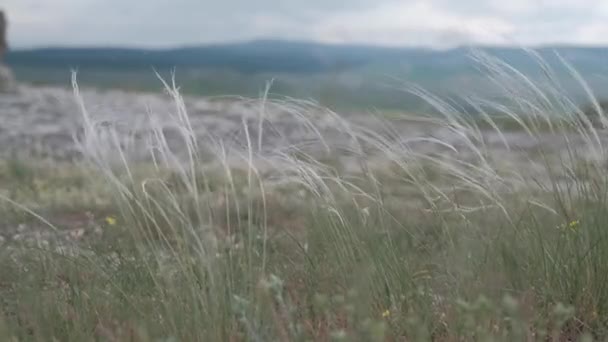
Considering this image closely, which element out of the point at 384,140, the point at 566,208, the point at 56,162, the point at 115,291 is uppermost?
the point at 384,140

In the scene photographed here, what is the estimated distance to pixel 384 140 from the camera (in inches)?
144

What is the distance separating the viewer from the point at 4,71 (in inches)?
Result: 941

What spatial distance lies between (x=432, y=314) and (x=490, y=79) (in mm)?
1040

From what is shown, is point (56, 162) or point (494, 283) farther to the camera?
point (56, 162)

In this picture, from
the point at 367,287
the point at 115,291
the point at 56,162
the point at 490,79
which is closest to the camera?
the point at 367,287

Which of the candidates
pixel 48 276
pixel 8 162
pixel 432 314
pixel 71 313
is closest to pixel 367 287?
pixel 432 314

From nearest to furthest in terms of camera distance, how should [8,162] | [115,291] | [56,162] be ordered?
[115,291]
[8,162]
[56,162]

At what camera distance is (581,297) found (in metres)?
3.36

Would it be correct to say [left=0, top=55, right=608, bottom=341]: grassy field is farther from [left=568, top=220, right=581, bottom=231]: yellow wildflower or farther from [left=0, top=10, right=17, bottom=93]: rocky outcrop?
[left=0, top=10, right=17, bottom=93]: rocky outcrop

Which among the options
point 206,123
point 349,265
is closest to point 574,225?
point 349,265

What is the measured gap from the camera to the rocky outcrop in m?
23.4

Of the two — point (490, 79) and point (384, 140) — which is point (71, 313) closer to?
point (384, 140)

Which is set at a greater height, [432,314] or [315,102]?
[315,102]

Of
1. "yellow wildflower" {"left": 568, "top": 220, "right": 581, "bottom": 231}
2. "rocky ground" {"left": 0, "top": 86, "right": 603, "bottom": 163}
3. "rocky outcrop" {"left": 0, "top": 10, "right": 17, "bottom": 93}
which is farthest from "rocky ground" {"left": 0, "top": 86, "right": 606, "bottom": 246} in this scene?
"rocky outcrop" {"left": 0, "top": 10, "right": 17, "bottom": 93}
